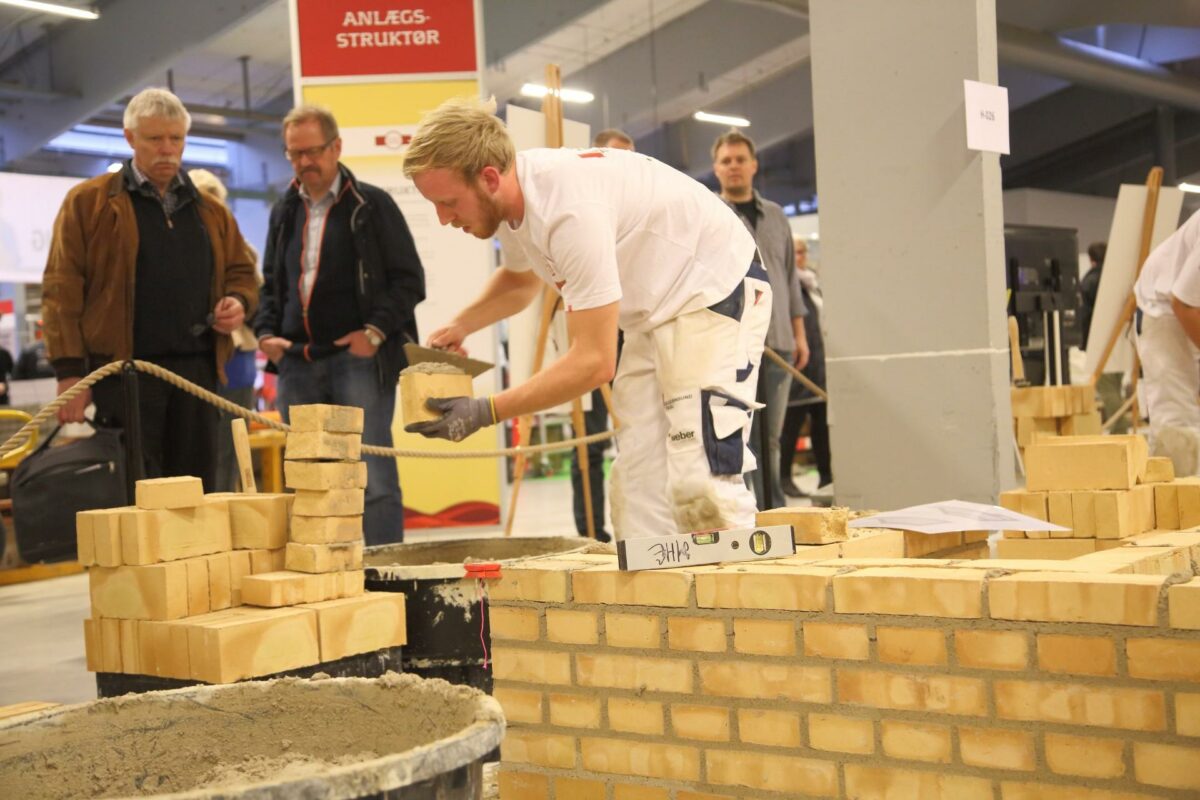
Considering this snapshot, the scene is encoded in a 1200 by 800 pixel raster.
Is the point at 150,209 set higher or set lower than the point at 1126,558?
higher

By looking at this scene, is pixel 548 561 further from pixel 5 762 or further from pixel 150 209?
pixel 150 209

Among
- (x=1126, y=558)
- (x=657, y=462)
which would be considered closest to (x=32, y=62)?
(x=657, y=462)

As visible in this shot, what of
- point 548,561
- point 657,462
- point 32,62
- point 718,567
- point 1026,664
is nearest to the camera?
point 1026,664

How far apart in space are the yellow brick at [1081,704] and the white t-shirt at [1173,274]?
3.27 meters

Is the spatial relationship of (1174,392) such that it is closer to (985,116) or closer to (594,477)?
(985,116)

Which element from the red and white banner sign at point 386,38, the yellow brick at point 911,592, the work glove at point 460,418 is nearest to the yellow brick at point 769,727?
the yellow brick at point 911,592

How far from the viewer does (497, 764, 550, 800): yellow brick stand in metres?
2.40

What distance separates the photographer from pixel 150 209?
405 cm

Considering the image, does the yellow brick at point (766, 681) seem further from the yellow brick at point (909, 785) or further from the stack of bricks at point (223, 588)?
the stack of bricks at point (223, 588)

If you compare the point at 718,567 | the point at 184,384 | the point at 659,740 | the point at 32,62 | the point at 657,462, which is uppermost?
the point at 32,62

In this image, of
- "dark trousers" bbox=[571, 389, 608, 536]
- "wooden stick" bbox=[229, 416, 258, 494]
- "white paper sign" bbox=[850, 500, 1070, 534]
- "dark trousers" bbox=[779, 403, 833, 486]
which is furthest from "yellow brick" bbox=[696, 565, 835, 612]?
"dark trousers" bbox=[779, 403, 833, 486]

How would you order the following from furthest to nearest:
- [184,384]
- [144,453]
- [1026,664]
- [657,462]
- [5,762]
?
[144,453]
[184,384]
[657,462]
[1026,664]
[5,762]

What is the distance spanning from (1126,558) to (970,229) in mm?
2581

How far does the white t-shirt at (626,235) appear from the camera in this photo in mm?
2531
